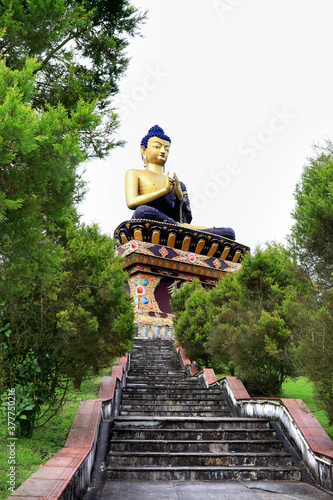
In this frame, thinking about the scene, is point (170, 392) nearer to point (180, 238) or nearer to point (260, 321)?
point (260, 321)

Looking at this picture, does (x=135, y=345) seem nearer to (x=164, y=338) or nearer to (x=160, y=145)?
(x=164, y=338)

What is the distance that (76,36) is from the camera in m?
4.98

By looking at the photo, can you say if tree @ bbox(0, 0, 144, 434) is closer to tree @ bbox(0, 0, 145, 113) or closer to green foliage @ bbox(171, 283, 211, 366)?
tree @ bbox(0, 0, 145, 113)

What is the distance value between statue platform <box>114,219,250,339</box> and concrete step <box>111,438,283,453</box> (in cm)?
1042

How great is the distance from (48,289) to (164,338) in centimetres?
1152

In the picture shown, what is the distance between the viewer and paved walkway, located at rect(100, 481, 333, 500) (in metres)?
3.70

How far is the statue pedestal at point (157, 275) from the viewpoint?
53.3 ft

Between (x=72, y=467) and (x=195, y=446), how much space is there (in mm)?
2227

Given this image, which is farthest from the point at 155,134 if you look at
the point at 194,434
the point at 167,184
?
the point at 194,434

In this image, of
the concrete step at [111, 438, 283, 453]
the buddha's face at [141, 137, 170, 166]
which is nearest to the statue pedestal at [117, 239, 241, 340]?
the buddha's face at [141, 137, 170, 166]

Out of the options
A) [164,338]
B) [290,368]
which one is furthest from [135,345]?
[290,368]

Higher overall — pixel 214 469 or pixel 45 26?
pixel 45 26

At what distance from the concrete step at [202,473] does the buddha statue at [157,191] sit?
14.6 meters

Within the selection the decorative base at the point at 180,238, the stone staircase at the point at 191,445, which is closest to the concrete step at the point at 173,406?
the stone staircase at the point at 191,445
